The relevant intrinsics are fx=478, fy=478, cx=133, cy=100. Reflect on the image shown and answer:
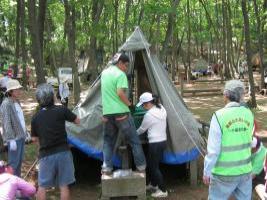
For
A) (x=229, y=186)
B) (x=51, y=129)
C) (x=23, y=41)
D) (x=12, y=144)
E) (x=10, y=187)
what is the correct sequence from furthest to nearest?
(x=23, y=41)
(x=12, y=144)
(x=51, y=129)
(x=229, y=186)
(x=10, y=187)

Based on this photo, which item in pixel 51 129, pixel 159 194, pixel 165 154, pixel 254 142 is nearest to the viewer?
pixel 254 142

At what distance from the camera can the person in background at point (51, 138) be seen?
6.19 meters

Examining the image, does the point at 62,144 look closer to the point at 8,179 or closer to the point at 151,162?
the point at 8,179

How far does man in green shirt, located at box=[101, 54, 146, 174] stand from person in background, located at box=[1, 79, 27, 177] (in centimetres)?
133

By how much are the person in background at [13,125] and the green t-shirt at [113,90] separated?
1332mm

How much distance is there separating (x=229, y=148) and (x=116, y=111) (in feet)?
9.76

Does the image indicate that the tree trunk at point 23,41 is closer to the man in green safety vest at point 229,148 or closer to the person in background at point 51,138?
the person in background at point 51,138

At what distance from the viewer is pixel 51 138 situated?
20.3ft

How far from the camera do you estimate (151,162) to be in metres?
7.95

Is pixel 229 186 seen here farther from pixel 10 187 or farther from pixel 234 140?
pixel 10 187

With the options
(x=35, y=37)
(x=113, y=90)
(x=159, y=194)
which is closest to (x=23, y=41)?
(x=35, y=37)

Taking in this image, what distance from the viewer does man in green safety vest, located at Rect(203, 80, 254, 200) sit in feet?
15.8

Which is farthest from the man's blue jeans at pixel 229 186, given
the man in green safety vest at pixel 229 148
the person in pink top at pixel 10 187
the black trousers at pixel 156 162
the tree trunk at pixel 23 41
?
the tree trunk at pixel 23 41

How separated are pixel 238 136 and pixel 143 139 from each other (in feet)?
12.6
